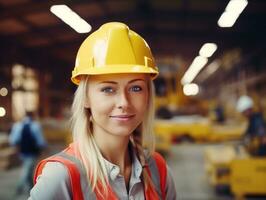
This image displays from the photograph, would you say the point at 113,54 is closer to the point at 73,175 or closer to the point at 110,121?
the point at 110,121

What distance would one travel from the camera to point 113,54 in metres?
1.25

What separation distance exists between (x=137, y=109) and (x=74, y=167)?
29 centimetres

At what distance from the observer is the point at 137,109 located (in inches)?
48.9

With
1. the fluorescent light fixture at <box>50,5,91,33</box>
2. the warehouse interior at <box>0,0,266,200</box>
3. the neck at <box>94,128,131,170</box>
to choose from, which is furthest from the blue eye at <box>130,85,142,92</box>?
the fluorescent light fixture at <box>50,5,91,33</box>

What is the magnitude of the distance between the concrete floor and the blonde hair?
435 centimetres

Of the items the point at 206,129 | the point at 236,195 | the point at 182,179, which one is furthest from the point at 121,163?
the point at 206,129

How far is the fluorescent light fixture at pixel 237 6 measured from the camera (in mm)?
2991

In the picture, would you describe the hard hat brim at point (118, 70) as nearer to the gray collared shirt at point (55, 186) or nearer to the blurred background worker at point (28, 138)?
the gray collared shirt at point (55, 186)

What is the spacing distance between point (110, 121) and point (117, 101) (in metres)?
→ 0.07

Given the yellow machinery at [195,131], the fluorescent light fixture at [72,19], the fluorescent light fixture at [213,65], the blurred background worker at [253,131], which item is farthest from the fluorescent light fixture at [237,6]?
the fluorescent light fixture at [213,65]

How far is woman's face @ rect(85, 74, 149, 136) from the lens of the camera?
1206mm

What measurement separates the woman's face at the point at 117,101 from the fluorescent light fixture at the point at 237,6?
6.72 ft

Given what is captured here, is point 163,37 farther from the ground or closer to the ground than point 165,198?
farther from the ground

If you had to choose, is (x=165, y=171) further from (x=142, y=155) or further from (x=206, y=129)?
(x=206, y=129)
